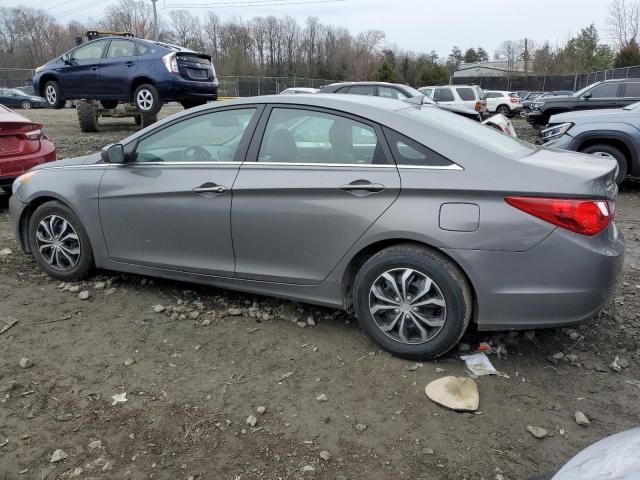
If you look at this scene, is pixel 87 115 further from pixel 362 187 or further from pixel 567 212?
pixel 567 212

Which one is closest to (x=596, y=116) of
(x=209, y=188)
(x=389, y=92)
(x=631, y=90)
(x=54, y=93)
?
(x=389, y=92)

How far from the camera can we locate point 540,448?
2.49 meters

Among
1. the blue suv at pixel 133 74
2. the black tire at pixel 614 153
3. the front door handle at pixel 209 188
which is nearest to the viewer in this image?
the front door handle at pixel 209 188

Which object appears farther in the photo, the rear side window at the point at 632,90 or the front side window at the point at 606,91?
the front side window at the point at 606,91

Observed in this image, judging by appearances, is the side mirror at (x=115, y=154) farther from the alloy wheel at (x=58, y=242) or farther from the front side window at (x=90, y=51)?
the front side window at (x=90, y=51)

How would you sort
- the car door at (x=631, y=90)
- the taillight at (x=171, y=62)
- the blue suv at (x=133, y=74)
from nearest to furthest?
the taillight at (x=171, y=62)
the blue suv at (x=133, y=74)
the car door at (x=631, y=90)

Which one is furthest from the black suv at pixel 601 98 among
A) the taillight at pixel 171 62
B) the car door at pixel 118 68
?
the car door at pixel 118 68

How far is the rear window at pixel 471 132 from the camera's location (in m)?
3.16

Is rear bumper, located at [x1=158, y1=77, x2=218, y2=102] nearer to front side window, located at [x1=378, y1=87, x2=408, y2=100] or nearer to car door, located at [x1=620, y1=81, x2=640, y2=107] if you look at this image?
front side window, located at [x1=378, y1=87, x2=408, y2=100]

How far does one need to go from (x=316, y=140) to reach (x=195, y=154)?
0.95m

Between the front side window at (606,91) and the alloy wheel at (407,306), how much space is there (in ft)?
41.4

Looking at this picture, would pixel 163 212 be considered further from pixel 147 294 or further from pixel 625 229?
pixel 625 229

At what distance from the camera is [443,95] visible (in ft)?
70.0

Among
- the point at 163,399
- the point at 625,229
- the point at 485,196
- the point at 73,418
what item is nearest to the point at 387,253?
the point at 485,196
